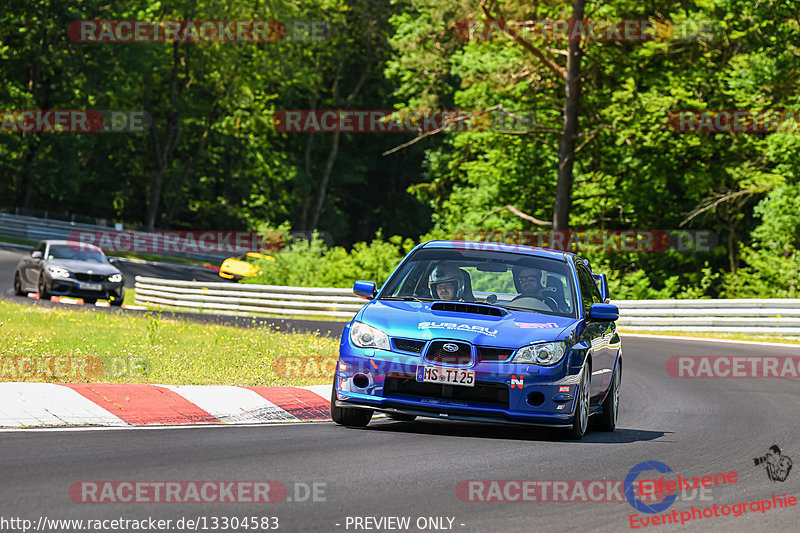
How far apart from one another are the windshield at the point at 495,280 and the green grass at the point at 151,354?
8.28 feet

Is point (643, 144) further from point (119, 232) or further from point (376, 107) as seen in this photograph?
point (376, 107)

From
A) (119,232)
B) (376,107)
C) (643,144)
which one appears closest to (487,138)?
(643,144)

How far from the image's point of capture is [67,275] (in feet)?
92.9

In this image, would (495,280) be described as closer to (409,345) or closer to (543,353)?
(543,353)

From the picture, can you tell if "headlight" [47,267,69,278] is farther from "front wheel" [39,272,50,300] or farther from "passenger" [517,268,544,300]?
"passenger" [517,268,544,300]

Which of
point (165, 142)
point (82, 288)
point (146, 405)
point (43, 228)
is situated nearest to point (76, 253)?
point (82, 288)

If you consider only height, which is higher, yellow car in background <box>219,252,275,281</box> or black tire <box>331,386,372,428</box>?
black tire <box>331,386,372,428</box>

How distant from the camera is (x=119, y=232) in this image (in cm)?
5991

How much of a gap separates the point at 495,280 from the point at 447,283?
67 centimetres

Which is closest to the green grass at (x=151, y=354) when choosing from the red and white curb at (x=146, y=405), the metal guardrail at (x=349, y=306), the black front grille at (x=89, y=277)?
the red and white curb at (x=146, y=405)

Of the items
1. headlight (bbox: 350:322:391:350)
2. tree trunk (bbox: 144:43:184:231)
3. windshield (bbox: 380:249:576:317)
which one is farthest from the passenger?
tree trunk (bbox: 144:43:184:231)

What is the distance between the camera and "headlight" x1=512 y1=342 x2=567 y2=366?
30.2 feet

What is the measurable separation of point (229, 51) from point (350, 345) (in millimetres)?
60953

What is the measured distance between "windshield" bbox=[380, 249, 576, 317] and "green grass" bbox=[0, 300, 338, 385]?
2.52 meters
